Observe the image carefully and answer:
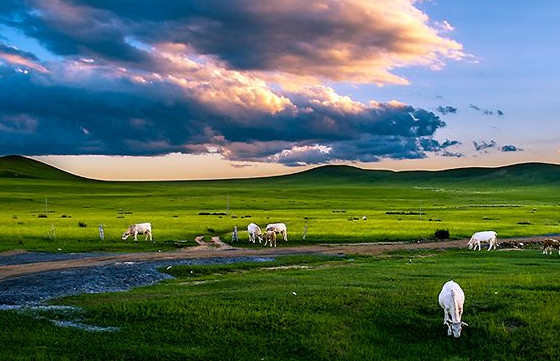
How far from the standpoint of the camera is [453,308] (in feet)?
67.0

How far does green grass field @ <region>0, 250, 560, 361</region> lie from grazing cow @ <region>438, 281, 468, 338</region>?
484 millimetres

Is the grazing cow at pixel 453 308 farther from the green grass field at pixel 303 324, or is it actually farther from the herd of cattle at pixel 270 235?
the herd of cattle at pixel 270 235

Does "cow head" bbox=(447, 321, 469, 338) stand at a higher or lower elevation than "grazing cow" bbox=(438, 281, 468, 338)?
lower

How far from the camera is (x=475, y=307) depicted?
23562 mm

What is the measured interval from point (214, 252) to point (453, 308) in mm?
30357

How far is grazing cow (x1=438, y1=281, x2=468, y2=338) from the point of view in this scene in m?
20.4

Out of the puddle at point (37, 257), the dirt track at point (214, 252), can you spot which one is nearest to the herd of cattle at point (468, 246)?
the dirt track at point (214, 252)

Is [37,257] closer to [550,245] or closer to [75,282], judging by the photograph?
[75,282]

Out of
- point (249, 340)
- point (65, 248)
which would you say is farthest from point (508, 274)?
point (65, 248)

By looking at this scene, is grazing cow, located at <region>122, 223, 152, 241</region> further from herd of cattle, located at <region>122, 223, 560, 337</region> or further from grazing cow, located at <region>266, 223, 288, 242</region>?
grazing cow, located at <region>266, 223, 288, 242</region>

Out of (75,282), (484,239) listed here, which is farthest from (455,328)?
(484,239)

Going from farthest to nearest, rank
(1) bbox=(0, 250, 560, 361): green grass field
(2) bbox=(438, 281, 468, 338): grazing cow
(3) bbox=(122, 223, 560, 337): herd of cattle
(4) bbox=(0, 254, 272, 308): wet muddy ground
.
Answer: (4) bbox=(0, 254, 272, 308): wet muddy ground, (3) bbox=(122, 223, 560, 337): herd of cattle, (2) bbox=(438, 281, 468, 338): grazing cow, (1) bbox=(0, 250, 560, 361): green grass field

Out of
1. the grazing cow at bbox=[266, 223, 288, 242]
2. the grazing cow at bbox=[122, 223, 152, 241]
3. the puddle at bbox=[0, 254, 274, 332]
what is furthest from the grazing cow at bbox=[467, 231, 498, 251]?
the grazing cow at bbox=[122, 223, 152, 241]

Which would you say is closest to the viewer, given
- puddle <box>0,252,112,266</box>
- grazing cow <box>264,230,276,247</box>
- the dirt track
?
the dirt track
